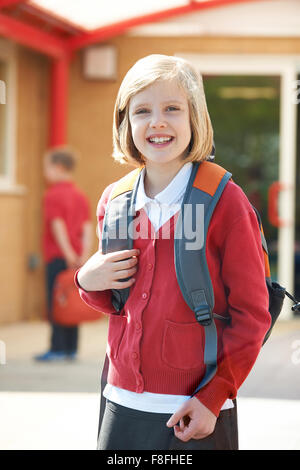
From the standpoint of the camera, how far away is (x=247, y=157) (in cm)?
774

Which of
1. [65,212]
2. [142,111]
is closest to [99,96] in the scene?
[65,212]

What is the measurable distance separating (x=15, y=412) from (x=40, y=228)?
140 inches

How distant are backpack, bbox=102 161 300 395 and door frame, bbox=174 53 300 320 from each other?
5382 millimetres

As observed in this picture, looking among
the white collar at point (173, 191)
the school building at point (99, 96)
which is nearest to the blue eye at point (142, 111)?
the white collar at point (173, 191)

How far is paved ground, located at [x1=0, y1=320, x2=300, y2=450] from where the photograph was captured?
3.36 meters

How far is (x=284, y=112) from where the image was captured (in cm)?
710

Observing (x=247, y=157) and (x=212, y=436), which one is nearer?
(x=212, y=436)

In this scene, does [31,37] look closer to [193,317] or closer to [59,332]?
[59,332]

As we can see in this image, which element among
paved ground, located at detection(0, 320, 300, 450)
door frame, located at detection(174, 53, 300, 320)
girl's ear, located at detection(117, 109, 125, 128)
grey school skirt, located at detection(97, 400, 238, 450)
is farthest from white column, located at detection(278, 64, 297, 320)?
grey school skirt, located at detection(97, 400, 238, 450)

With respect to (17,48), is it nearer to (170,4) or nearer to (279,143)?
(170,4)

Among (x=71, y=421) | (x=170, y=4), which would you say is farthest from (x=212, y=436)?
(x=170, y=4)

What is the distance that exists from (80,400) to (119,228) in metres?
2.65

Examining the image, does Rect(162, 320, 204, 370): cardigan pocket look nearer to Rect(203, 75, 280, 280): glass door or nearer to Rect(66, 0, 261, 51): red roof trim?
Rect(66, 0, 261, 51): red roof trim
